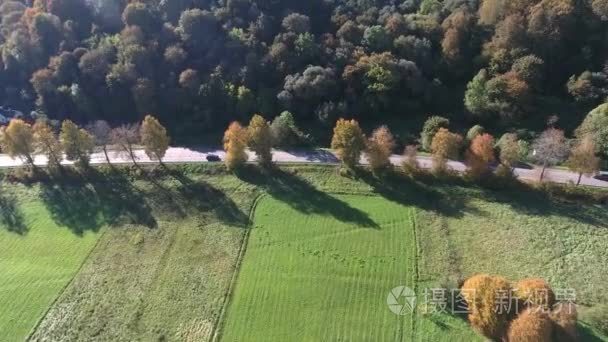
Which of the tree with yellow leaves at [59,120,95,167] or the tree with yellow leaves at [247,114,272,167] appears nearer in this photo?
the tree with yellow leaves at [247,114,272,167]

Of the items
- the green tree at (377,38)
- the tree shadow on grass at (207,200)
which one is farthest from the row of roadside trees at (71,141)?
the green tree at (377,38)

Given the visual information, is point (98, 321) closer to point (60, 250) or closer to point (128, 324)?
point (128, 324)

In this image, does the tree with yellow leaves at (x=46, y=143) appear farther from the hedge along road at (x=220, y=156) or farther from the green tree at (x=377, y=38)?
the green tree at (x=377, y=38)

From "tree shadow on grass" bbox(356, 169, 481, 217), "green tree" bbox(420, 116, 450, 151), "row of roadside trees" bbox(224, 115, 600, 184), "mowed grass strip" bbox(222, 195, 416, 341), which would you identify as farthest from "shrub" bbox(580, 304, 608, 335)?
"green tree" bbox(420, 116, 450, 151)

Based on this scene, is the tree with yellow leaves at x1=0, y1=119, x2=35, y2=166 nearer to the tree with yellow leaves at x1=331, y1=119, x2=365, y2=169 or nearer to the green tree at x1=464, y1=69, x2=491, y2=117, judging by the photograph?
the tree with yellow leaves at x1=331, y1=119, x2=365, y2=169

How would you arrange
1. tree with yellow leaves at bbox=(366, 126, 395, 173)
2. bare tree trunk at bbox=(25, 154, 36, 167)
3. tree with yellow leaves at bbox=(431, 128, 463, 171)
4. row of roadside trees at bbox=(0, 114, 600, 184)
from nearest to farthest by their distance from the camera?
1. row of roadside trees at bbox=(0, 114, 600, 184)
2. tree with yellow leaves at bbox=(431, 128, 463, 171)
3. tree with yellow leaves at bbox=(366, 126, 395, 173)
4. bare tree trunk at bbox=(25, 154, 36, 167)

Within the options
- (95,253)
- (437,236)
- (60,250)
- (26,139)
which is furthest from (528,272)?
(26,139)

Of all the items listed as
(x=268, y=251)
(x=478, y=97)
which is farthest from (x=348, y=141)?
(x=478, y=97)

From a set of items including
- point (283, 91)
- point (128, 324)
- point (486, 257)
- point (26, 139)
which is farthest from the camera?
point (283, 91)

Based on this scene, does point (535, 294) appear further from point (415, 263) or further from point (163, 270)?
point (163, 270)
